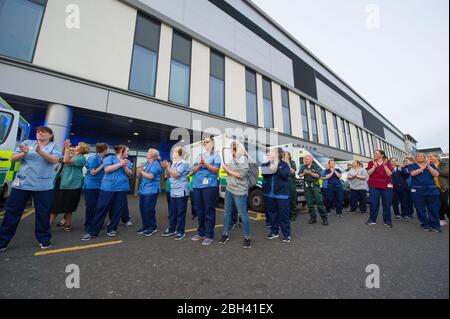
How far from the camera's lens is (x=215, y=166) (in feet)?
11.3

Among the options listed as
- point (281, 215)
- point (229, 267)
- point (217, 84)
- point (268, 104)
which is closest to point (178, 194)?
point (229, 267)

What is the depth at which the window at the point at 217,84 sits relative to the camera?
11.8m

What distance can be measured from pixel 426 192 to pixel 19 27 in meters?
13.9

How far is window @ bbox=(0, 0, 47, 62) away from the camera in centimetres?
682

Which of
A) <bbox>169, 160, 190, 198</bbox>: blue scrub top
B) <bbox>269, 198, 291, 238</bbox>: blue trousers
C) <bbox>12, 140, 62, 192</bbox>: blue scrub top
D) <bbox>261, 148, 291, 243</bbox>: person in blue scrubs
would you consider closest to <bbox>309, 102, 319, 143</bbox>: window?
<bbox>261, 148, 291, 243</bbox>: person in blue scrubs

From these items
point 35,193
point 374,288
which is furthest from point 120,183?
point 374,288

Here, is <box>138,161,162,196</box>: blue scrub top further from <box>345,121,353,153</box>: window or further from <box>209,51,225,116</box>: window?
<box>345,121,353,153</box>: window

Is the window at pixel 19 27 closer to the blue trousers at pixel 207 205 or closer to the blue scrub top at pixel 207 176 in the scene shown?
the blue scrub top at pixel 207 176

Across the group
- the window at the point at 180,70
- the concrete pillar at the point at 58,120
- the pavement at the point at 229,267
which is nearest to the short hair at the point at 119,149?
the pavement at the point at 229,267

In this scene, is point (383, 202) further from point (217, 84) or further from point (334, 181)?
point (217, 84)

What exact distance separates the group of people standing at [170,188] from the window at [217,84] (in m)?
8.37

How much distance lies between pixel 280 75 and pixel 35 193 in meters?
18.0
